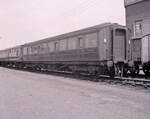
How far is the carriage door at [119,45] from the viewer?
13242 mm

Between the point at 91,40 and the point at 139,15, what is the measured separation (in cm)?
934

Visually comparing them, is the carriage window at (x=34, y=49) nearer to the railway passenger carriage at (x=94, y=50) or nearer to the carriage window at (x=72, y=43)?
the railway passenger carriage at (x=94, y=50)

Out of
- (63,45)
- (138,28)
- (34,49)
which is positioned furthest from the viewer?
(34,49)

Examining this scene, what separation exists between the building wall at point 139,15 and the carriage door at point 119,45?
6.49 meters

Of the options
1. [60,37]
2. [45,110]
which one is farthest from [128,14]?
[45,110]

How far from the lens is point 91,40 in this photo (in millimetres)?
13211

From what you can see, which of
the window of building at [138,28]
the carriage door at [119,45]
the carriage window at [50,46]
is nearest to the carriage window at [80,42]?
the carriage door at [119,45]

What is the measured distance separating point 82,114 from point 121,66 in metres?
8.83

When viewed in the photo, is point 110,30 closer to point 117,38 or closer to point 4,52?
point 117,38

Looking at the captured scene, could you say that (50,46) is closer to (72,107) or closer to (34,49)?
(34,49)

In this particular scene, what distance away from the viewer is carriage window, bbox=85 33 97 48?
12.9 metres

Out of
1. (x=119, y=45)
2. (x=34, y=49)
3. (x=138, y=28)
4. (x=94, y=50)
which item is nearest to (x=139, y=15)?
(x=138, y=28)

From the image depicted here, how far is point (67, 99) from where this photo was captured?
23.2 ft

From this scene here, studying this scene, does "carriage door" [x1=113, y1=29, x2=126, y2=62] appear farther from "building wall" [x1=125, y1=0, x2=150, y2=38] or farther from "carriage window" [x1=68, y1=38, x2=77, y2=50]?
"building wall" [x1=125, y1=0, x2=150, y2=38]
